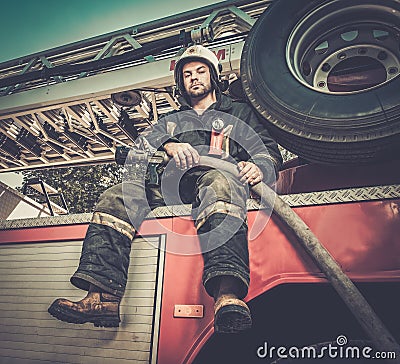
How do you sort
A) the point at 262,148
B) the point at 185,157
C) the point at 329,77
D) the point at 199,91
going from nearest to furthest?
1. the point at 185,157
2. the point at 262,148
3. the point at 329,77
4. the point at 199,91

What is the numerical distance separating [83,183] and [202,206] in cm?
1161

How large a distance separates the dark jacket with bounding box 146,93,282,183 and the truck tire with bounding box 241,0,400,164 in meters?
0.09

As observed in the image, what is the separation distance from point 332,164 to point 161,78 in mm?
1959

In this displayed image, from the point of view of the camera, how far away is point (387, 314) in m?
1.81

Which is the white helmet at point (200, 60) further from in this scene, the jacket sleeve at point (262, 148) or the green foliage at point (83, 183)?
the green foliage at point (83, 183)

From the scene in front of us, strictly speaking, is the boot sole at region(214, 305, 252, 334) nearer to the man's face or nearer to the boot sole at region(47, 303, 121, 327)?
the boot sole at region(47, 303, 121, 327)

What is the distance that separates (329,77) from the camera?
227 centimetres

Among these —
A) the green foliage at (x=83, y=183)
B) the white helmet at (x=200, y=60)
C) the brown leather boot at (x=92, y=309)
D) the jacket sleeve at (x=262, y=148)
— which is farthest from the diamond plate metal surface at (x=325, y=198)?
the green foliage at (x=83, y=183)

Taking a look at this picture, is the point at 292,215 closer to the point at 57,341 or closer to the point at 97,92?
the point at 57,341

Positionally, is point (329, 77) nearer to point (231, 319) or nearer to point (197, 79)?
point (197, 79)

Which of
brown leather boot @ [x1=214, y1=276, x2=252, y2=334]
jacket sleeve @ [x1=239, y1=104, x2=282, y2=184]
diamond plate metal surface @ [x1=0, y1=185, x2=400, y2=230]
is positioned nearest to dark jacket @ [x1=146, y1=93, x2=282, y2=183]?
jacket sleeve @ [x1=239, y1=104, x2=282, y2=184]

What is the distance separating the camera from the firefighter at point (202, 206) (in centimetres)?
151

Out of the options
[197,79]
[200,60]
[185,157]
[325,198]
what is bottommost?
[325,198]

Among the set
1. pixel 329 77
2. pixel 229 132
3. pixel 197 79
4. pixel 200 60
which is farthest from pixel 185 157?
pixel 329 77
